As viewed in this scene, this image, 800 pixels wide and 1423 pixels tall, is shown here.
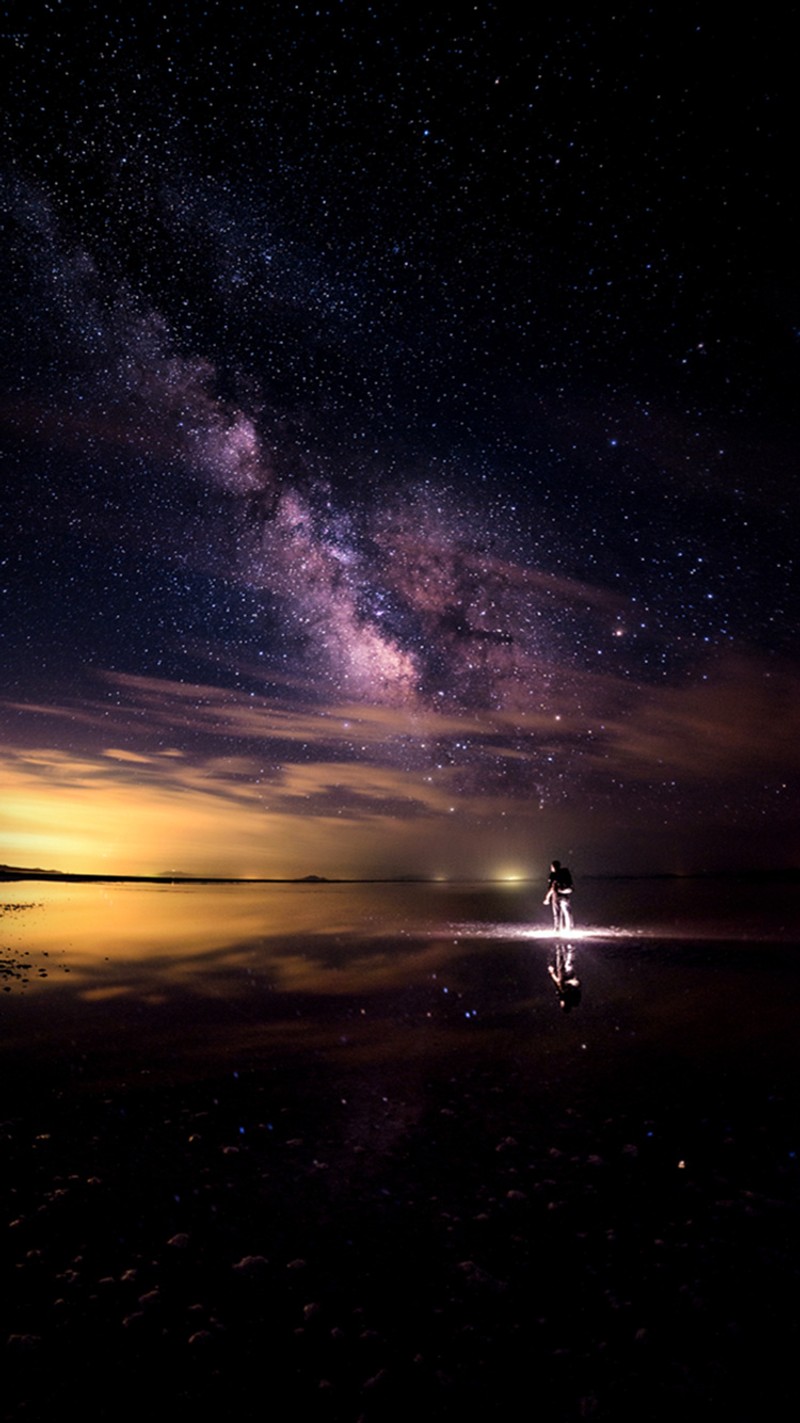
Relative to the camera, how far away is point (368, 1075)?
750cm

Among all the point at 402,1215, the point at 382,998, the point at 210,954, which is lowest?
the point at 210,954

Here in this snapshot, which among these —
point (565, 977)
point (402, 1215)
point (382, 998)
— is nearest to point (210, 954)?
point (382, 998)

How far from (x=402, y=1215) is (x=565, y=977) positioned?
10.1m

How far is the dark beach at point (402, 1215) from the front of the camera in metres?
3.12

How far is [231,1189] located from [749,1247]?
3.38m

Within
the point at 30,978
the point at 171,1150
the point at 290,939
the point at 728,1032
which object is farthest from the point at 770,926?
the point at 171,1150

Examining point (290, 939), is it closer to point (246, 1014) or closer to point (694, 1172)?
point (246, 1014)

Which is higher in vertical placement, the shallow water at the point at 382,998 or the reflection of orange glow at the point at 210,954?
the shallow water at the point at 382,998

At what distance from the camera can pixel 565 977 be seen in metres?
13.8

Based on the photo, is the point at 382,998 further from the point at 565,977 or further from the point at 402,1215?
the point at 402,1215

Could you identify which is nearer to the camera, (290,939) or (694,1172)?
(694,1172)

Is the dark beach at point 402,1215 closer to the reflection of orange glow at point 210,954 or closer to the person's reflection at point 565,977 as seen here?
the person's reflection at point 565,977

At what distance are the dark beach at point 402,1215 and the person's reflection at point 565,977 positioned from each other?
93cm

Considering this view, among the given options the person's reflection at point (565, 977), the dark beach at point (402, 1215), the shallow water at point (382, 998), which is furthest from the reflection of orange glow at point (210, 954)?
the dark beach at point (402, 1215)
